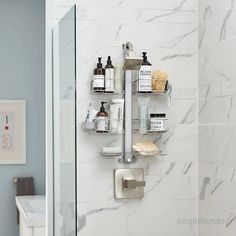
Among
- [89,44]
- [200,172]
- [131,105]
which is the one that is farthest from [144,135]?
[89,44]

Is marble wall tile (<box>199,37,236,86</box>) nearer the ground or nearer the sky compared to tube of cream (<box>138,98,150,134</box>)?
nearer the sky

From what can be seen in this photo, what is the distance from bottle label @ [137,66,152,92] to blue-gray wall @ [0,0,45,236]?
2212 mm

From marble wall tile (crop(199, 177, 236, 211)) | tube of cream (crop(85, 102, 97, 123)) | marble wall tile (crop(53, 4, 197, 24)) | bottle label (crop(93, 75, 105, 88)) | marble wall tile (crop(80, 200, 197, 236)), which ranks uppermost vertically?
marble wall tile (crop(53, 4, 197, 24))

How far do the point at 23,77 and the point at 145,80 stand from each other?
227 centimetres

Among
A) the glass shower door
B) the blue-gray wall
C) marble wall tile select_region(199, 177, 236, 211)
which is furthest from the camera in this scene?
the blue-gray wall

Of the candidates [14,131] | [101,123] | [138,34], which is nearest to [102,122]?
[101,123]

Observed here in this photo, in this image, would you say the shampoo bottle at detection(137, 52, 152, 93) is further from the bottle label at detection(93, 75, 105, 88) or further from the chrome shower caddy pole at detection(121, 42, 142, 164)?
the bottle label at detection(93, 75, 105, 88)

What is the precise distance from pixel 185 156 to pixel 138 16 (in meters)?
0.71

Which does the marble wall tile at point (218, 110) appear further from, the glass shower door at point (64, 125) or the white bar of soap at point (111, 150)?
the glass shower door at point (64, 125)

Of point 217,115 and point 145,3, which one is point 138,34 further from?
point 217,115

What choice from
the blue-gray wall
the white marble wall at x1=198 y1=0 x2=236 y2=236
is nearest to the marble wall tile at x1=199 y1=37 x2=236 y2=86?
the white marble wall at x1=198 y1=0 x2=236 y2=236

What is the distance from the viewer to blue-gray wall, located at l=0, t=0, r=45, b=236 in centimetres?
414

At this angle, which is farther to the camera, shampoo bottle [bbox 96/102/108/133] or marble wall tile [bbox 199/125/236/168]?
shampoo bottle [bbox 96/102/108/133]

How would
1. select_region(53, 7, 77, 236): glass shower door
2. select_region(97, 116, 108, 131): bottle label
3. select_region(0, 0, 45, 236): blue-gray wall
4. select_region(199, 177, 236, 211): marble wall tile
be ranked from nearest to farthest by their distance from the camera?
select_region(53, 7, 77, 236): glass shower door → select_region(199, 177, 236, 211): marble wall tile → select_region(97, 116, 108, 131): bottle label → select_region(0, 0, 45, 236): blue-gray wall
